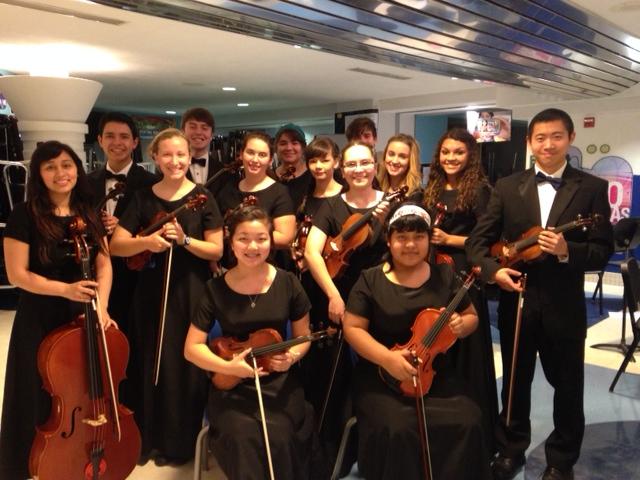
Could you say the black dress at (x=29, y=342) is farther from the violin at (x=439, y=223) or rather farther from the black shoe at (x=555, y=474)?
the black shoe at (x=555, y=474)

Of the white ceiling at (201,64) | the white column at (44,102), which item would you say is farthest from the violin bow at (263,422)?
the white column at (44,102)

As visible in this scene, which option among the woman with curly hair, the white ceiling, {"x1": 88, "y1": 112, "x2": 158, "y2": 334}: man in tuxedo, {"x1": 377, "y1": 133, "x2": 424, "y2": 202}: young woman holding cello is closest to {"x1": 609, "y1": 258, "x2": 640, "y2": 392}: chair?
the woman with curly hair

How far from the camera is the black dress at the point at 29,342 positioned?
6.46 feet

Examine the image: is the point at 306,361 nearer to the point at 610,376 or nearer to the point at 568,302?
the point at 568,302

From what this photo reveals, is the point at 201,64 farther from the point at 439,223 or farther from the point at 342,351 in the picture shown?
the point at 342,351

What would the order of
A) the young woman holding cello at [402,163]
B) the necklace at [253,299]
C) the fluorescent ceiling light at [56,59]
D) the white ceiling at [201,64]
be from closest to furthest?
the necklace at [253,299], the young woman holding cello at [402,163], the white ceiling at [201,64], the fluorescent ceiling light at [56,59]

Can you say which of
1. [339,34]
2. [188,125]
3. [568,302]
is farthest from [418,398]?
[339,34]

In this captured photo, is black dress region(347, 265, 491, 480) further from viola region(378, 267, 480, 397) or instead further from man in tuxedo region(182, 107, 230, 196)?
man in tuxedo region(182, 107, 230, 196)

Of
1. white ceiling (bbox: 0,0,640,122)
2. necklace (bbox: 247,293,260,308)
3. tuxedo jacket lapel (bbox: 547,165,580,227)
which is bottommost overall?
necklace (bbox: 247,293,260,308)

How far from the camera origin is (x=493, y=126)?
24.8ft

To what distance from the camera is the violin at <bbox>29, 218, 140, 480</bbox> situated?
6.02 ft

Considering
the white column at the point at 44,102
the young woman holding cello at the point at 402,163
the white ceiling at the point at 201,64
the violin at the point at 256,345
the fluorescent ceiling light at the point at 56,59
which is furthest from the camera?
the white column at the point at 44,102

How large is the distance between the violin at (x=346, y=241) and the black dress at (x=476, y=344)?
13.8 inches

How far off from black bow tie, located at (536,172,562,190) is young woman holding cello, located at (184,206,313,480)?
1053 millimetres
